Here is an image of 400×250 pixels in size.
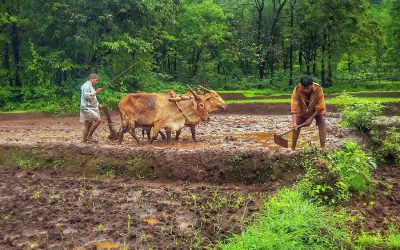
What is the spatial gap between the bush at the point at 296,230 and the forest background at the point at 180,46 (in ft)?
35.5

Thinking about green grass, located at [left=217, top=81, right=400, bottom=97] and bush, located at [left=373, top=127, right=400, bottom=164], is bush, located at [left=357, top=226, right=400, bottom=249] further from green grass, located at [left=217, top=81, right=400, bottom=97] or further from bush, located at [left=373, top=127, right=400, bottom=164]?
green grass, located at [left=217, top=81, right=400, bottom=97]

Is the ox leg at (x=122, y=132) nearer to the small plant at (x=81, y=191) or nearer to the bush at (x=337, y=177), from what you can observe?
the small plant at (x=81, y=191)

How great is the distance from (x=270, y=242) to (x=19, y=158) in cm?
756

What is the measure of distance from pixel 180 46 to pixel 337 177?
36193 millimetres

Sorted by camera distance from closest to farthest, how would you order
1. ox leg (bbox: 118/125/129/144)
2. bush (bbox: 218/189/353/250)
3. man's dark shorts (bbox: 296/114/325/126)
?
1. bush (bbox: 218/189/353/250)
2. man's dark shorts (bbox: 296/114/325/126)
3. ox leg (bbox: 118/125/129/144)

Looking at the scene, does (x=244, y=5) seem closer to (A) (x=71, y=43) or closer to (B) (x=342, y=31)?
(B) (x=342, y=31)

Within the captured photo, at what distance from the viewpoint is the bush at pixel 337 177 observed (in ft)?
26.1

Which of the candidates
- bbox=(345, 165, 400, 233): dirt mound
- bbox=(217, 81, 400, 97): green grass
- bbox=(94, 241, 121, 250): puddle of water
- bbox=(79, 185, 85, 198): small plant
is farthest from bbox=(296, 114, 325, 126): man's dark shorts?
bbox=(217, 81, 400, 97): green grass

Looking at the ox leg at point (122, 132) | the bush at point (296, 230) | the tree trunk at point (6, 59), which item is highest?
the tree trunk at point (6, 59)

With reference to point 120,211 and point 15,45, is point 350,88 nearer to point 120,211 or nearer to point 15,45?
point 15,45

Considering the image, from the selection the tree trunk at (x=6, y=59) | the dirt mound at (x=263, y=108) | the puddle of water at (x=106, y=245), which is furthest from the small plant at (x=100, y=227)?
the tree trunk at (x=6, y=59)

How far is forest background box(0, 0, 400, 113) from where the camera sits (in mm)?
25156

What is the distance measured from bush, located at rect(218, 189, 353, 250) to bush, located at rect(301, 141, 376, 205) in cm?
68

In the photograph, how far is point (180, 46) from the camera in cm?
4316
